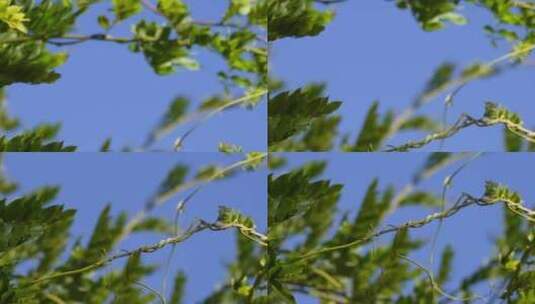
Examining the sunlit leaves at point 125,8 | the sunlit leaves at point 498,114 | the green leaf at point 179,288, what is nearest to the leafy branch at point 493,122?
the sunlit leaves at point 498,114

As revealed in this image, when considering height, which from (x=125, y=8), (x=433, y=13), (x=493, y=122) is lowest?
(x=493, y=122)

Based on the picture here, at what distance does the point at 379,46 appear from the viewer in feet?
9.27

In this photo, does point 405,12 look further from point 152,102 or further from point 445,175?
point 152,102

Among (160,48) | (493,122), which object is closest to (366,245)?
(493,122)

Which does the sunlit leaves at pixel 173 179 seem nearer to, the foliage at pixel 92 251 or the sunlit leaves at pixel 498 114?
the foliage at pixel 92 251

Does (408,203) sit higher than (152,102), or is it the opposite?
(152,102)

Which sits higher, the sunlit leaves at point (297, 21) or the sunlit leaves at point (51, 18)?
the sunlit leaves at point (51, 18)

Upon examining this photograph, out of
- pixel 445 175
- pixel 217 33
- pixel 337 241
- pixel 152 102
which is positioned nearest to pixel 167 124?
pixel 152 102

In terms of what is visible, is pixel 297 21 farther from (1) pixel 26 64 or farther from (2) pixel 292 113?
(1) pixel 26 64

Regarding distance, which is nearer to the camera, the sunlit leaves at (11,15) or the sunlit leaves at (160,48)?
the sunlit leaves at (11,15)

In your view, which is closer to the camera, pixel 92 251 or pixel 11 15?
pixel 11 15

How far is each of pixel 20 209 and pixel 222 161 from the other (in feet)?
1.63

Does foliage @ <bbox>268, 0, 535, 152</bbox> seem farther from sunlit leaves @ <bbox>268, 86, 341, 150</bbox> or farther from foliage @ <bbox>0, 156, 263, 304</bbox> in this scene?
foliage @ <bbox>0, 156, 263, 304</bbox>

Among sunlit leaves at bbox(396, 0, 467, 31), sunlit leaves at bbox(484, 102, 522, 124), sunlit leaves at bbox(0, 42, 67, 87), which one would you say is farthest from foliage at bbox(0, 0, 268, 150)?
sunlit leaves at bbox(484, 102, 522, 124)
